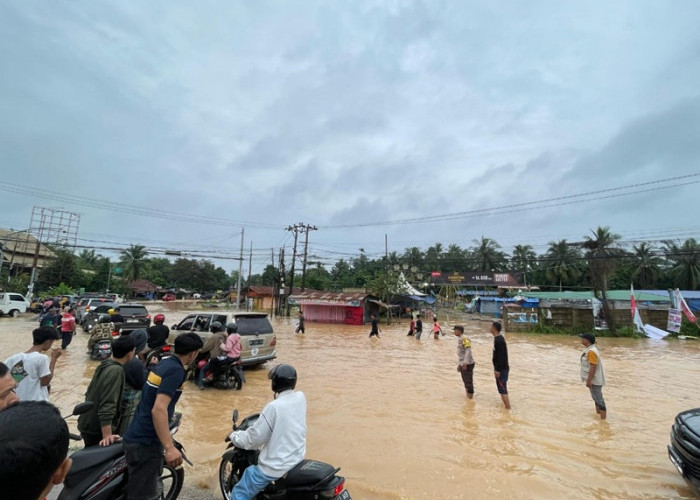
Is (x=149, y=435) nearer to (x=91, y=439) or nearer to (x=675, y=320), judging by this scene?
(x=91, y=439)

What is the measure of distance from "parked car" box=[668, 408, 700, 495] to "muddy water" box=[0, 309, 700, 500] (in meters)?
0.43

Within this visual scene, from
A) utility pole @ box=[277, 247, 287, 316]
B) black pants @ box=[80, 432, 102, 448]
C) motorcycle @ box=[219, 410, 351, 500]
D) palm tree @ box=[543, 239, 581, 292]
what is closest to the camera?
motorcycle @ box=[219, 410, 351, 500]

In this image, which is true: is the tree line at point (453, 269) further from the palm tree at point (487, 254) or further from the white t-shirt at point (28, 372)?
the white t-shirt at point (28, 372)

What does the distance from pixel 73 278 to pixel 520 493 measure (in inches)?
2496

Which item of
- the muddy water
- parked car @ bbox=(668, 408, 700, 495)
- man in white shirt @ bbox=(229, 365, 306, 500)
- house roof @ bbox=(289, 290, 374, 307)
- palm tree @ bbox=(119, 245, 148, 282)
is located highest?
palm tree @ bbox=(119, 245, 148, 282)

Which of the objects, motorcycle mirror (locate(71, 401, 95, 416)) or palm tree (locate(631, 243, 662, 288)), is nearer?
motorcycle mirror (locate(71, 401, 95, 416))

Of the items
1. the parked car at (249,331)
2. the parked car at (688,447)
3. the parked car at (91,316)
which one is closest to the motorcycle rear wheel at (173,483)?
the parked car at (688,447)

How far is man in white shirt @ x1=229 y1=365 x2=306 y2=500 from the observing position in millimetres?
2984

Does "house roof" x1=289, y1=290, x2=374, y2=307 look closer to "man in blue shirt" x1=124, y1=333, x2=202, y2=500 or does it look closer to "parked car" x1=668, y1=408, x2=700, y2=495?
"parked car" x1=668, y1=408, x2=700, y2=495

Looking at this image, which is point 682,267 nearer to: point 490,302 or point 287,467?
point 490,302

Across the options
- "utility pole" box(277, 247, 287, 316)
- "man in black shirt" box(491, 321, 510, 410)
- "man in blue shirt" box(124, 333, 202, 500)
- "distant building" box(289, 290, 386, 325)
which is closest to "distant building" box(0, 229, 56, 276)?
"utility pole" box(277, 247, 287, 316)

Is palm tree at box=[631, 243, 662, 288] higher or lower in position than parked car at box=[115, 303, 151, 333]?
higher

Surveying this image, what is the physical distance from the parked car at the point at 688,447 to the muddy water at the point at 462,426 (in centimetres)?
43

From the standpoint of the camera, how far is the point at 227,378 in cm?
900
